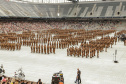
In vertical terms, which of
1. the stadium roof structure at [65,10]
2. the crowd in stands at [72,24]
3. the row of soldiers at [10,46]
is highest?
the stadium roof structure at [65,10]

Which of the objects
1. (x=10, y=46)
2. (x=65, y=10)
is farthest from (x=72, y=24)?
(x=10, y=46)

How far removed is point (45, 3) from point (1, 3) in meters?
23.8

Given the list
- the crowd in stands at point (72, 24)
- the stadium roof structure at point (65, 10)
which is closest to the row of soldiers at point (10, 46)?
the crowd in stands at point (72, 24)

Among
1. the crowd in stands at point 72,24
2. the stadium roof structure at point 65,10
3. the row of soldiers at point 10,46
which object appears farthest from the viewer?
the stadium roof structure at point 65,10

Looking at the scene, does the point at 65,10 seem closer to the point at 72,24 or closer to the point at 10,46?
the point at 72,24

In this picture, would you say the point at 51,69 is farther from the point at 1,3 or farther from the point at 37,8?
the point at 37,8

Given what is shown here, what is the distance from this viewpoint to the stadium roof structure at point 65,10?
2292 inches

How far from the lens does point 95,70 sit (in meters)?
12.0

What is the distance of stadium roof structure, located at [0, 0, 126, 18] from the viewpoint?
58.2 meters

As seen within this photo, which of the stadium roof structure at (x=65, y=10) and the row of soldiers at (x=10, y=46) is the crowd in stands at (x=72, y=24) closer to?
the stadium roof structure at (x=65, y=10)

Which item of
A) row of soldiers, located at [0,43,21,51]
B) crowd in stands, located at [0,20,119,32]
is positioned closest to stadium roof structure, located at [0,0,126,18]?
crowd in stands, located at [0,20,119,32]

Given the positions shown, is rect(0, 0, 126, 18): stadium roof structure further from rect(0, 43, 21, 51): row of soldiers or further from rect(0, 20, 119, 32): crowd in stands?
rect(0, 43, 21, 51): row of soldiers

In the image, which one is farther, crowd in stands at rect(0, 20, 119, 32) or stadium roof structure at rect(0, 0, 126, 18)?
stadium roof structure at rect(0, 0, 126, 18)

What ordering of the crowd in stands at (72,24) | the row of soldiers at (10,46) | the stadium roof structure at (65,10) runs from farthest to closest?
the stadium roof structure at (65,10), the crowd in stands at (72,24), the row of soldiers at (10,46)
